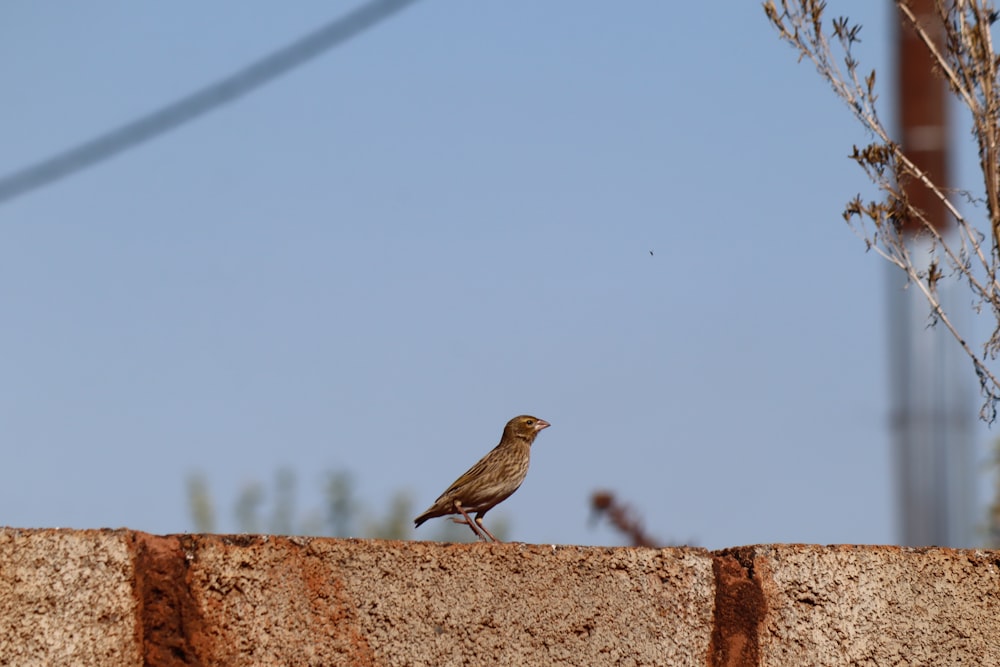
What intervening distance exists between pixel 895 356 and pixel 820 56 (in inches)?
164

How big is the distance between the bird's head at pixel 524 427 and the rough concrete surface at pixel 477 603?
10.4 feet

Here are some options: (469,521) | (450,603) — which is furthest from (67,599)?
(469,521)

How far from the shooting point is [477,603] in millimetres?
3332

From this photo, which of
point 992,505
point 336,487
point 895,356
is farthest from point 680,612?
point 336,487

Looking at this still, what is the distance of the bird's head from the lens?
678 cm

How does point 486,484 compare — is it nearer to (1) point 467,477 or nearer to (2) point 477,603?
(1) point 467,477

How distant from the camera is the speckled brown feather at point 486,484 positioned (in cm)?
614

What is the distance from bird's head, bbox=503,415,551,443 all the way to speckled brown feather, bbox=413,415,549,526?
0.97ft

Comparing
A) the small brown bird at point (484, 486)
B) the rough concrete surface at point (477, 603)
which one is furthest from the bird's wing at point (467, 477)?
the rough concrete surface at point (477, 603)

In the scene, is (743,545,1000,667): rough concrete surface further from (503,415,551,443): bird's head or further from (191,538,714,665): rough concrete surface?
(503,415,551,443): bird's head

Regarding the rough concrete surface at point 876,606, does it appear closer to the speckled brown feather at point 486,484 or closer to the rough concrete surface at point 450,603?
the rough concrete surface at point 450,603

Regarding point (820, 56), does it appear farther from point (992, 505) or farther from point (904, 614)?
point (992, 505)

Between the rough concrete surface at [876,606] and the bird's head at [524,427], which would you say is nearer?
the rough concrete surface at [876,606]

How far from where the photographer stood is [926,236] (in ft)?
16.4
